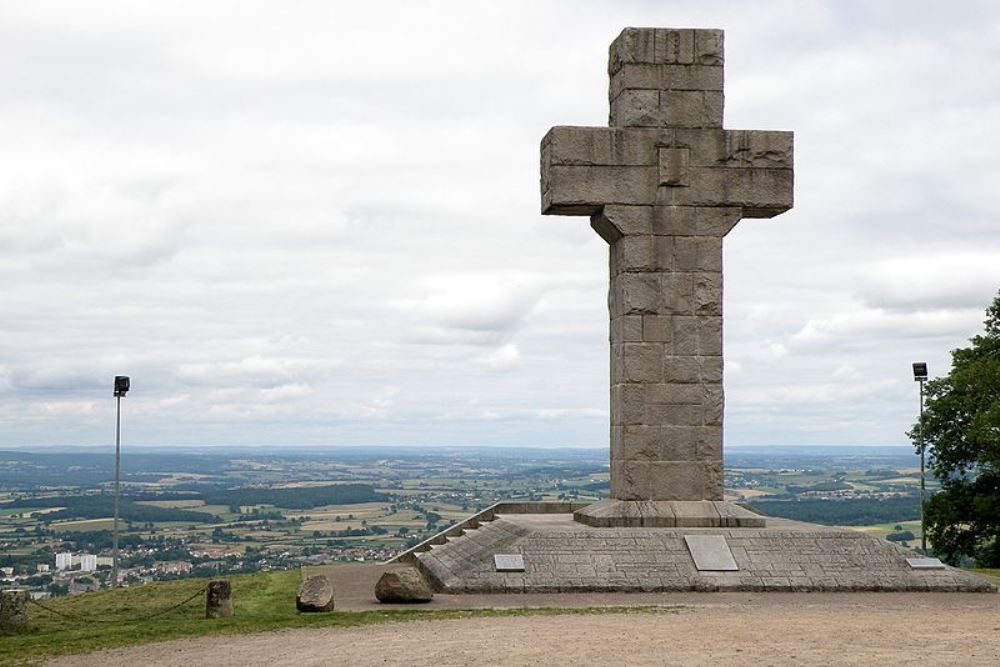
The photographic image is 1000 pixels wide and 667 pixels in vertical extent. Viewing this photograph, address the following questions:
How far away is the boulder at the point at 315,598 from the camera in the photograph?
16594 mm

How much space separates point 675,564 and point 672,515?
142 centimetres

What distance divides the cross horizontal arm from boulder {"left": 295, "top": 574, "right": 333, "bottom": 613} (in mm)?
7048

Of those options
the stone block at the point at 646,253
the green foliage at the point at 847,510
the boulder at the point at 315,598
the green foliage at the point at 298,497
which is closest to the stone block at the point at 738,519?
the stone block at the point at 646,253

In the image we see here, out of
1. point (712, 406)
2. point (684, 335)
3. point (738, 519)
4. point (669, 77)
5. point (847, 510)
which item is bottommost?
point (847, 510)

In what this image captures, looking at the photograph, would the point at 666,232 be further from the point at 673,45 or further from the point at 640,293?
the point at 673,45

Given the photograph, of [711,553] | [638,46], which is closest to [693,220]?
[638,46]

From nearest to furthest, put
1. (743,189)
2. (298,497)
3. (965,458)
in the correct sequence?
(743,189) → (965,458) → (298,497)

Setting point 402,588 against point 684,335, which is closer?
point 402,588

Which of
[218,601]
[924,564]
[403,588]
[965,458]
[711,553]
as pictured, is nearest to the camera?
[218,601]

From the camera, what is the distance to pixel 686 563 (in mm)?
18875

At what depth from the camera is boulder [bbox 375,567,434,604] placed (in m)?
17.2

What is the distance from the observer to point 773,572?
18.8m

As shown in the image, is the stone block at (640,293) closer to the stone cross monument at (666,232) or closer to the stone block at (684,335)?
the stone cross monument at (666,232)

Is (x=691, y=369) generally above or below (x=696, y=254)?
below
